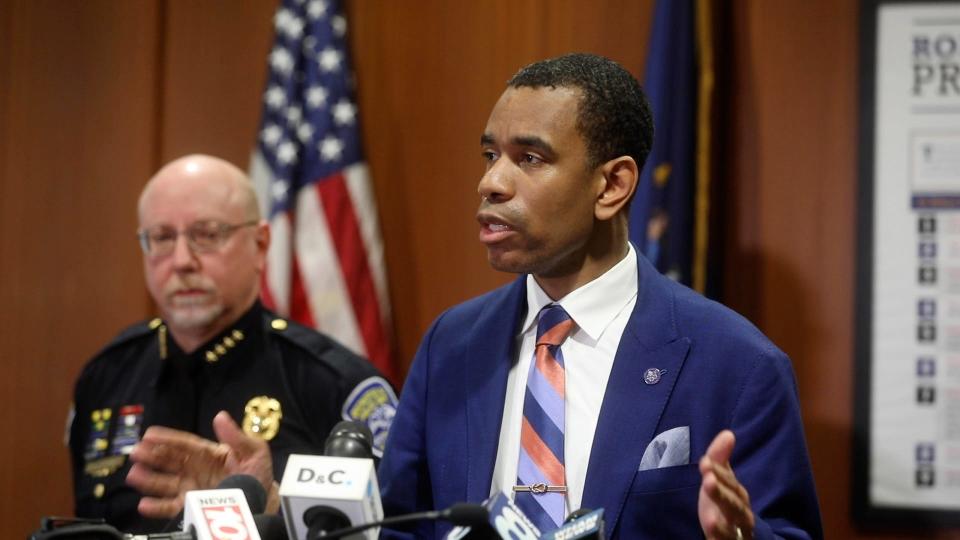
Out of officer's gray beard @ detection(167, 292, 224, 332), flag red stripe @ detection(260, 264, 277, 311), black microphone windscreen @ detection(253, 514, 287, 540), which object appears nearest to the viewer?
black microphone windscreen @ detection(253, 514, 287, 540)

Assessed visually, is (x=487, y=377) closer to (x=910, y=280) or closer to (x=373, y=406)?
(x=373, y=406)

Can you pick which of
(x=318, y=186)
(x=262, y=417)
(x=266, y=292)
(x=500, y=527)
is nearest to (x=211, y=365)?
(x=262, y=417)

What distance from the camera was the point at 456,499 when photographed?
1950mm

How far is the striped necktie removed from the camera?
1.87 m

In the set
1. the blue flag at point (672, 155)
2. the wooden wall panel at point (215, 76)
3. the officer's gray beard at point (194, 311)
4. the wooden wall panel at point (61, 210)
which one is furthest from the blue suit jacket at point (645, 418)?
the wooden wall panel at point (61, 210)

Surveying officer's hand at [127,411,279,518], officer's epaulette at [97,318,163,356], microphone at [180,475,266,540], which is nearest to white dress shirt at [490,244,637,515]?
microphone at [180,475,266,540]

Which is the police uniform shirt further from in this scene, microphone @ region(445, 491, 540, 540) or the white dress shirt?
microphone @ region(445, 491, 540, 540)

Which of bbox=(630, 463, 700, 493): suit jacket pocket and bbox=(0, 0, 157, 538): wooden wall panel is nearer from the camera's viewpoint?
bbox=(630, 463, 700, 493): suit jacket pocket

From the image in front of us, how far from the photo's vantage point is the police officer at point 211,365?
9.75ft

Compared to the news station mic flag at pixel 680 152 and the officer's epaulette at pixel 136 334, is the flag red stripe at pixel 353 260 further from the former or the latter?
the news station mic flag at pixel 680 152

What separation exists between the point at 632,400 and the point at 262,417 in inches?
53.9

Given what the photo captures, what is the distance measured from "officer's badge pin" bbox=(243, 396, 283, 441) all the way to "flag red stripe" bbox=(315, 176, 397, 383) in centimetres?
66

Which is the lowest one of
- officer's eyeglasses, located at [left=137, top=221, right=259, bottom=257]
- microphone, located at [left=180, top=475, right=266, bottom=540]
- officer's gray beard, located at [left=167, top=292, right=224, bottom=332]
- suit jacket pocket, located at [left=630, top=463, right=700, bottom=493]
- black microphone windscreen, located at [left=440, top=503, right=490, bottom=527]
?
suit jacket pocket, located at [left=630, top=463, right=700, bottom=493]

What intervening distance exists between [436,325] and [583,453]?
1.46ft
